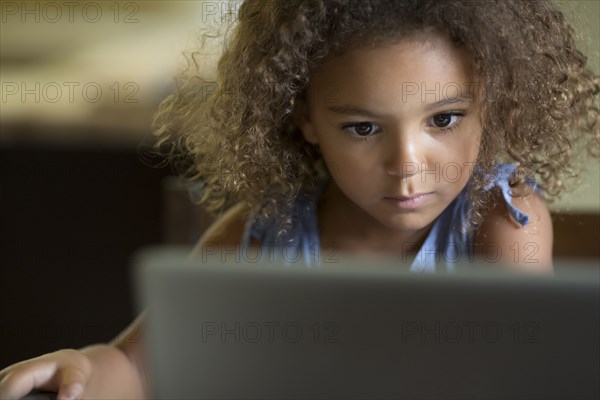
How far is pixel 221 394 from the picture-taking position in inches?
19.4

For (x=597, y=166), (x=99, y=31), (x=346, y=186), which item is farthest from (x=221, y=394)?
(x=99, y=31)

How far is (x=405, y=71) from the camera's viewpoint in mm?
929

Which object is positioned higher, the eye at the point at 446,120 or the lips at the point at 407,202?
the eye at the point at 446,120

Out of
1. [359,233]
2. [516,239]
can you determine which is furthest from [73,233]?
[516,239]

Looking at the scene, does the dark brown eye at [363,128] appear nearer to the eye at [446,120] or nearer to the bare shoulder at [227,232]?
the eye at [446,120]

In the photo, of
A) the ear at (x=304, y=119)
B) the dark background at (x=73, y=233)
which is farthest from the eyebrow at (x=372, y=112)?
the dark background at (x=73, y=233)

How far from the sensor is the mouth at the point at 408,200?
39.1 inches

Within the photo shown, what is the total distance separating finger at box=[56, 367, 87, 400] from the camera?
694 mm

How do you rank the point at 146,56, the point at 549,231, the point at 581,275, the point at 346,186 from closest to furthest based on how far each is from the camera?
the point at 581,275 < the point at 346,186 < the point at 549,231 < the point at 146,56

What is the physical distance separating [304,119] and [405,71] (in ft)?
0.69

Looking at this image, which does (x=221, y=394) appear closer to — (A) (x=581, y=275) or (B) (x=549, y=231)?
(A) (x=581, y=275)

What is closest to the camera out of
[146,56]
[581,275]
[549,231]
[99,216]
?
[581,275]

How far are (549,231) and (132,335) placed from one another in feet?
1.86

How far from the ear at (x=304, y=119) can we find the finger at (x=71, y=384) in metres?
0.47
